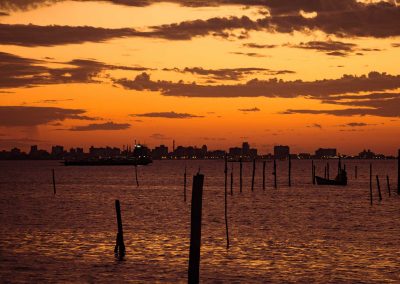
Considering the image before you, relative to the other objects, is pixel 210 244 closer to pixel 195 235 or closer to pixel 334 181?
pixel 195 235

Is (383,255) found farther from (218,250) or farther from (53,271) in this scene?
(53,271)

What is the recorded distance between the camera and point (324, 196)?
94.5 m

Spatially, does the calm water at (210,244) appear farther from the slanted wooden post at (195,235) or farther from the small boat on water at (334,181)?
the small boat on water at (334,181)

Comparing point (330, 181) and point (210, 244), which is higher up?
point (330, 181)

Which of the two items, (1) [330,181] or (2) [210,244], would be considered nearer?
(2) [210,244]

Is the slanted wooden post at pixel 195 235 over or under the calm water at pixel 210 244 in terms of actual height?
over

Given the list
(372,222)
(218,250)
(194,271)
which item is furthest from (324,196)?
(194,271)

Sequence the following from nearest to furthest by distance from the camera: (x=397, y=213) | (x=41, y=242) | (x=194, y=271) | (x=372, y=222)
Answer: (x=194, y=271), (x=41, y=242), (x=372, y=222), (x=397, y=213)

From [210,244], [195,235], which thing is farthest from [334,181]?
[195,235]

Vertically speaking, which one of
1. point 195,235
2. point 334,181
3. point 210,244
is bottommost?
point 210,244

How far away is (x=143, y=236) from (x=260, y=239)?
23.9ft

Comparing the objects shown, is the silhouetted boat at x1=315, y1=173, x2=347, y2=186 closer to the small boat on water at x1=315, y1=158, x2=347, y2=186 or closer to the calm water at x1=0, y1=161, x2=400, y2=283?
the small boat on water at x1=315, y1=158, x2=347, y2=186

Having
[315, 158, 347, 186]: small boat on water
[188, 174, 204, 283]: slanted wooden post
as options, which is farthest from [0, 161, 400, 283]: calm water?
[315, 158, 347, 186]: small boat on water

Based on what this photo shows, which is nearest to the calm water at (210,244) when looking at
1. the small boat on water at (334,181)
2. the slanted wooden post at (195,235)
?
the slanted wooden post at (195,235)
